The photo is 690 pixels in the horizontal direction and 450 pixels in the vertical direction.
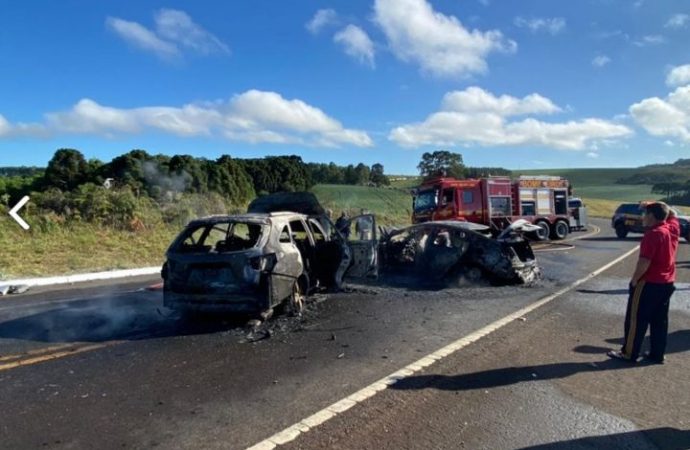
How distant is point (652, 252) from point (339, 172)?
187 ft

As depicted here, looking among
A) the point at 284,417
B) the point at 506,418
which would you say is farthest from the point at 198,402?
the point at 506,418

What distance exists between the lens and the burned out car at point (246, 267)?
6.71 metres

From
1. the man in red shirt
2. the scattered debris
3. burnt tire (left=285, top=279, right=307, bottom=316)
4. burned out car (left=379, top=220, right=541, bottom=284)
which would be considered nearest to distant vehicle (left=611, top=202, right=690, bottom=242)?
burned out car (left=379, top=220, right=541, bottom=284)

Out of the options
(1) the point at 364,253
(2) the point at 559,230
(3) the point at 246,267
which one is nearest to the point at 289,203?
(1) the point at 364,253

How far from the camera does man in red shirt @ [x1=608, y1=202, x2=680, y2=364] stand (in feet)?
17.6

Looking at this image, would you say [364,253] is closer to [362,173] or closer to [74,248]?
[74,248]

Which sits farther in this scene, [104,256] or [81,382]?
[104,256]

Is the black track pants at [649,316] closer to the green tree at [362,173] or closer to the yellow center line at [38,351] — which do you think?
the yellow center line at [38,351]

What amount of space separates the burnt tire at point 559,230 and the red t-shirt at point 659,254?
21767mm

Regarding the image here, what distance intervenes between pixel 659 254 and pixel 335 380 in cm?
352

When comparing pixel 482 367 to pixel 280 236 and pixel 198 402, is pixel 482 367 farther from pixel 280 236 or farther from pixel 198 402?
pixel 280 236

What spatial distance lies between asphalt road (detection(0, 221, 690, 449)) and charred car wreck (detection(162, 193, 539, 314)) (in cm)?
48

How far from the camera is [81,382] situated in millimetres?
4879
